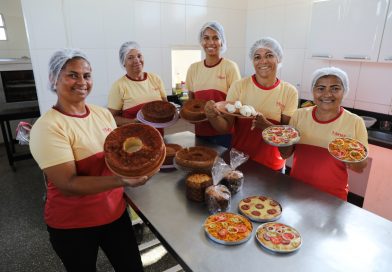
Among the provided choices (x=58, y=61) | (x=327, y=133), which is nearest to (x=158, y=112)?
(x=58, y=61)

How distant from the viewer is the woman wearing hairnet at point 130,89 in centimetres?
242

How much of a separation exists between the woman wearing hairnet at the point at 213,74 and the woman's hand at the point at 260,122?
24.9 inches

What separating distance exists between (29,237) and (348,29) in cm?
391

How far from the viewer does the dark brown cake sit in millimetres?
2135

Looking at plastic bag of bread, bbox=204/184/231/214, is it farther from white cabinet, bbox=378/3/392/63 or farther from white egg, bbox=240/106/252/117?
white cabinet, bbox=378/3/392/63

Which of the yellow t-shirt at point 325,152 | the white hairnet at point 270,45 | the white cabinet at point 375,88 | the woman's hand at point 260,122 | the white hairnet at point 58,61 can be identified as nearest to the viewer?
the white hairnet at point 58,61

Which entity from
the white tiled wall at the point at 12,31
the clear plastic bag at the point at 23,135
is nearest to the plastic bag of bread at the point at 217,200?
the clear plastic bag at the point at 23,135

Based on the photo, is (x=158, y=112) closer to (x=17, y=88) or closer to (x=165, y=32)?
(x=165, y=32)

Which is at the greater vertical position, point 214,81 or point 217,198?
point 214,81

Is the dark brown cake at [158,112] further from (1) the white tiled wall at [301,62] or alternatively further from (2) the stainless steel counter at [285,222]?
(1) the white tiled wall at [301,62]

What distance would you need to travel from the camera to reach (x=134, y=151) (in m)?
1.25

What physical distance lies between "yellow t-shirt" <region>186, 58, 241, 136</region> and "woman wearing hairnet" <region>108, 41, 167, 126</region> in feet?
1.54

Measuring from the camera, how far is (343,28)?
289 cm

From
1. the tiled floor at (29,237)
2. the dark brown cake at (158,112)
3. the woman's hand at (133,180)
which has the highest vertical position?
the dark brown cake at (158,112)
